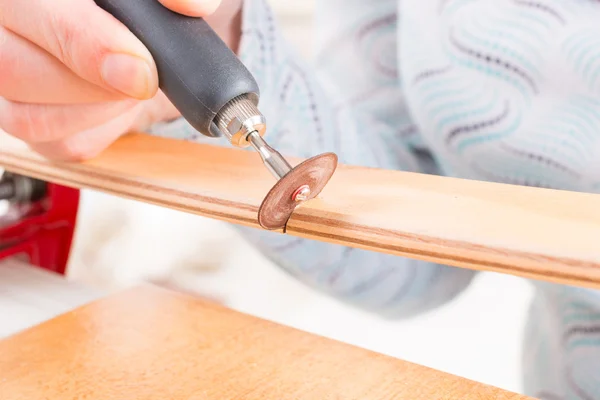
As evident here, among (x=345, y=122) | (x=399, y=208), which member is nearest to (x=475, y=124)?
(x=345, y=122)

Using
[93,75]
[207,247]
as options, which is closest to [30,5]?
[93,75]

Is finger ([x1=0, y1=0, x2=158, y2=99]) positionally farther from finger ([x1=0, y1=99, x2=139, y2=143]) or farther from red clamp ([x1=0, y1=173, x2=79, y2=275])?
red clamp ([x1=0, y1=173, x2=79, y2=275])

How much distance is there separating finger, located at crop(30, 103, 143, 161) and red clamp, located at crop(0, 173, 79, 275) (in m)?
0.11

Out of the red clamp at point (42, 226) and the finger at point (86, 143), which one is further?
the red clamp at point (42, 226)

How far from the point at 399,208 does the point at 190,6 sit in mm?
105

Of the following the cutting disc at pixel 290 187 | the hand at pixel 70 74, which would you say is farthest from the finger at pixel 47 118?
the cutting disc at pixel 290 187

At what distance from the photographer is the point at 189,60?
0.22m

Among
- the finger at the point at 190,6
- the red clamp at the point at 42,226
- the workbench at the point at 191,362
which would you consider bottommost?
the red clamp at the point at 42,226

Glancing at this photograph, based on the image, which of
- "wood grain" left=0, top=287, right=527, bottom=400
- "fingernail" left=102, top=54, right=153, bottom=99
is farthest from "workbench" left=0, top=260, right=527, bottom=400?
"fingernail" left=102, top=54, right=153, bottom=99

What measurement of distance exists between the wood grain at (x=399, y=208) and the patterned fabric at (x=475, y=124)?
73mm

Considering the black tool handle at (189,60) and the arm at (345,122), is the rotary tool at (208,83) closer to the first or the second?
the black tool handle at (189,60)

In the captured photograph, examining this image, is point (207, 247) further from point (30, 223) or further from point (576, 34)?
point (576, 34)

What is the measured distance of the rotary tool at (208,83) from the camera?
216mm

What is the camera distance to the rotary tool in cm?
22
